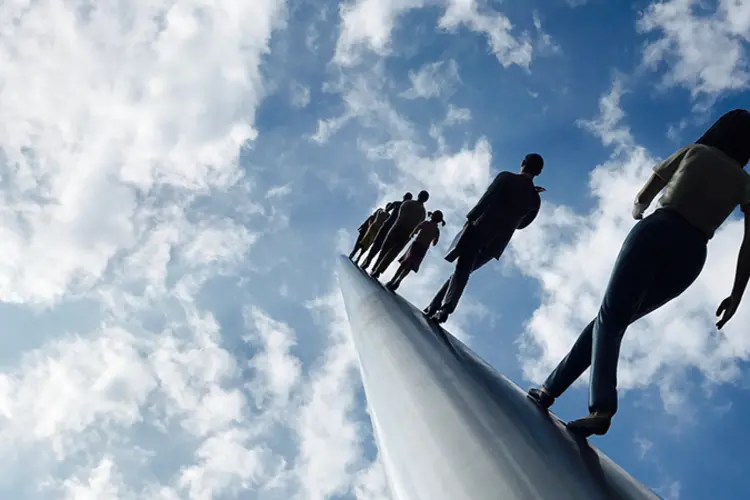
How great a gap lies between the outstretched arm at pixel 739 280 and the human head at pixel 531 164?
3207 millimetres

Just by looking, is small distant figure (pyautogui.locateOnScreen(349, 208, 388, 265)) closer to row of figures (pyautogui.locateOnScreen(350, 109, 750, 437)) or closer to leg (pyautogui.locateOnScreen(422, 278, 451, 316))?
leg (pyautogui.locateOnScreen(422, 278, 451, 316))

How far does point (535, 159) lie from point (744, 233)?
3.37 m

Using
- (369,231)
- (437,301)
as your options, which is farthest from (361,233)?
(437,301)

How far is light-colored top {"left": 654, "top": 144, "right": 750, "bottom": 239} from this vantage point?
129 inches

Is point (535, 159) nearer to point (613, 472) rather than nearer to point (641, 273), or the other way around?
point (641, 273)

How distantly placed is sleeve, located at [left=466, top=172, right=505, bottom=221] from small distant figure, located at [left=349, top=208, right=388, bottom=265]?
9536 millimetres

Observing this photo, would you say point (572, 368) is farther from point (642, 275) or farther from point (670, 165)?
point (670, 165)

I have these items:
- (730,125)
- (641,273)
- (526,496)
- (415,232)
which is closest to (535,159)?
(730,125)

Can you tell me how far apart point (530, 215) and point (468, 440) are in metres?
5.10

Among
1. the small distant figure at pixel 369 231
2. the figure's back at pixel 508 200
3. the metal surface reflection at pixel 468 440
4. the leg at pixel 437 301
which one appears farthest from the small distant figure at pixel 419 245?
the metal surface reflection at pixel 468 440

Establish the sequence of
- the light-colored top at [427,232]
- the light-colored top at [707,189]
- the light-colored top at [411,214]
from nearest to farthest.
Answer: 1. the light-colored top at [707,189]
2. the light-colored top at [427,232]
3. the light-colored top at [411,214]

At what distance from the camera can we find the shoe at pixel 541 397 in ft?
11.6

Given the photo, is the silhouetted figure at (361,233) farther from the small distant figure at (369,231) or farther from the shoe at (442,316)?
the shoe at (442,316)

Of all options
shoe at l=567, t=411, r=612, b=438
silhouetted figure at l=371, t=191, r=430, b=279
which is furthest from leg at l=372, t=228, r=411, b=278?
shoe at l=567, t=411, r=612, b=438
